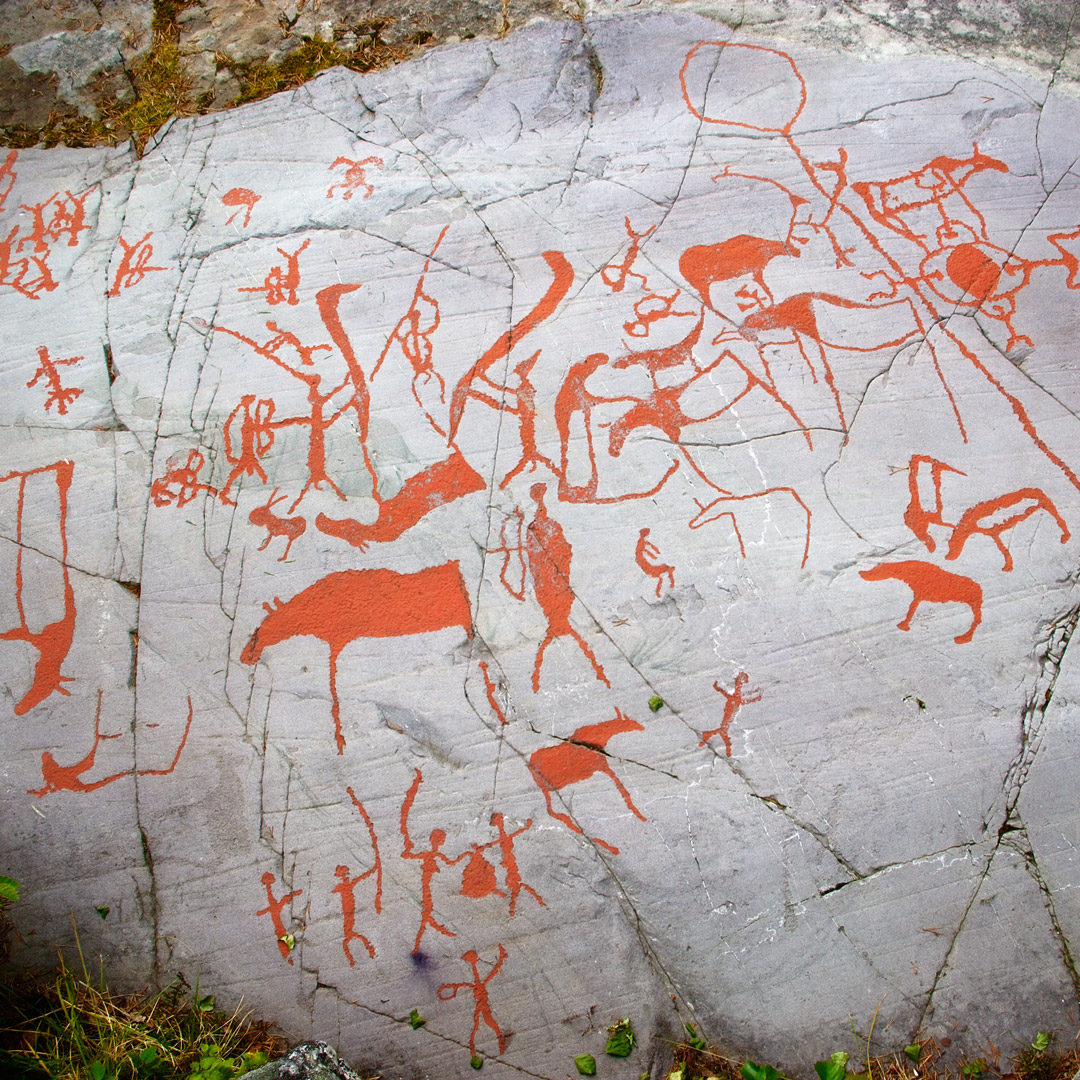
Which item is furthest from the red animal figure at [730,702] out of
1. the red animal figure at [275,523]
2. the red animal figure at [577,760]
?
the red animal figure at [275,523]

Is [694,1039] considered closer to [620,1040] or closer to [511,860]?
[620,1040]

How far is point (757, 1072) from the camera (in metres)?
2.00

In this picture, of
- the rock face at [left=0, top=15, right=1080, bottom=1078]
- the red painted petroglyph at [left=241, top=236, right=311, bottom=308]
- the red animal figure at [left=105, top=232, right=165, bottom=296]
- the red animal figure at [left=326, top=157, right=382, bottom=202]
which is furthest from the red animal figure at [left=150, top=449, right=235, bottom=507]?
the red animal figure at [left=326, top=157, right=382, bottom=202]

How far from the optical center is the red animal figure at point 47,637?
2.44 metres

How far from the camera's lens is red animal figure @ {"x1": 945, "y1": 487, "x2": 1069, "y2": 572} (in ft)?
7.89

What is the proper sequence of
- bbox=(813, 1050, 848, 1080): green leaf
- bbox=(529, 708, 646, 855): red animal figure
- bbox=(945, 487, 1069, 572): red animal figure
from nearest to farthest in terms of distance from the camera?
1. bbox=(813, 1050, 848, 1080): green leaf
2. bbox=(529, 708, 646, 855): red animal figure
3. bbox=(945, 487, 1069, 572): red animal figure

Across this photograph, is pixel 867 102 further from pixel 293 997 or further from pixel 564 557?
pixel 293 997

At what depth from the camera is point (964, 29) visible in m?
3.06

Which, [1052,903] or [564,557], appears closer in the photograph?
[1052,903]

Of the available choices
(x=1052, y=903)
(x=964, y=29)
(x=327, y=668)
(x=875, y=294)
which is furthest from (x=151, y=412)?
(x=964, y=29)

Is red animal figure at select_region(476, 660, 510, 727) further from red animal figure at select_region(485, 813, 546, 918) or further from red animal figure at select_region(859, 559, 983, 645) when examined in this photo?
red animal figure at select_region(859, 559, 983, 645)

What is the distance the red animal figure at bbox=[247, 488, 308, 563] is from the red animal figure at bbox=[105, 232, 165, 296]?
3.50 ft

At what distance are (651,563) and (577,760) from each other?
645 mm

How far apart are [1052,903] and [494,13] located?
12.2 ft
